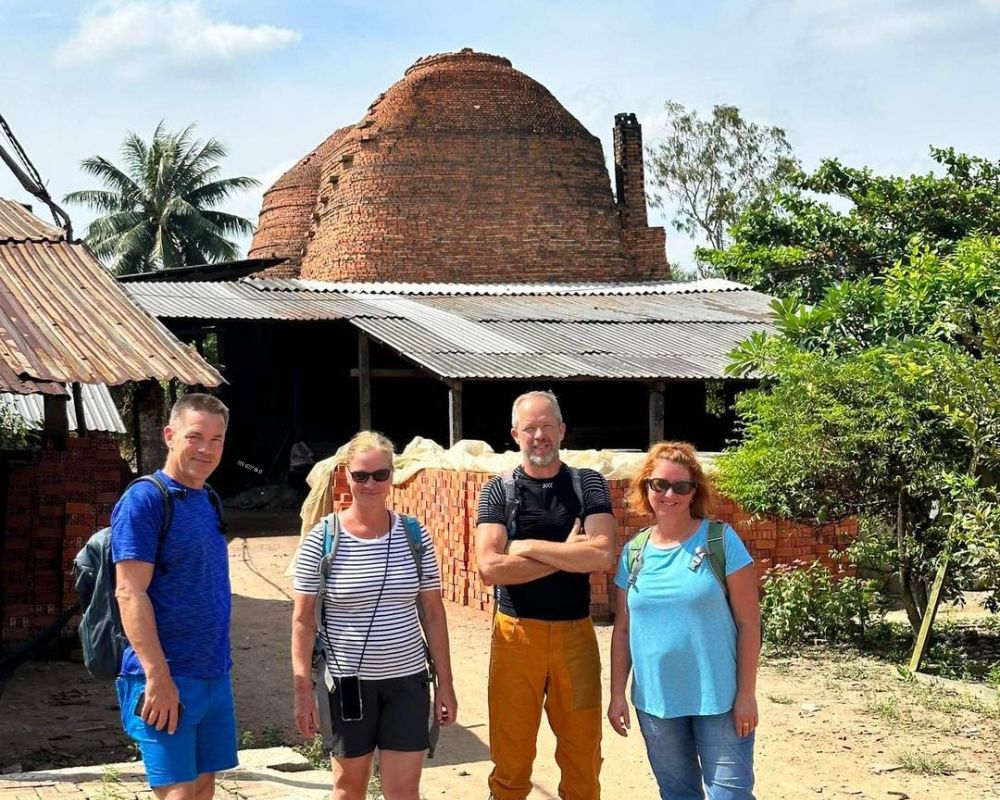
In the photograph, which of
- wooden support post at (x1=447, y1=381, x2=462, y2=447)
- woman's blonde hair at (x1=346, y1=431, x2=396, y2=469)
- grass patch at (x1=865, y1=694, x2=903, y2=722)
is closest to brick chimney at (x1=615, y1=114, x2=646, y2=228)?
wooden support post at (x1=447, y1=381, x2=462, y2=447)

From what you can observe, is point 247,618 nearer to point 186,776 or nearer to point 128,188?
point 186,776

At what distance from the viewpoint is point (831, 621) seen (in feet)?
27.7

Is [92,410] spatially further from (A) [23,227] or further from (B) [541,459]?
(B) [541,459]

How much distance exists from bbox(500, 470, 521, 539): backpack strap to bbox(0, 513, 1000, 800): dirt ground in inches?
74.0

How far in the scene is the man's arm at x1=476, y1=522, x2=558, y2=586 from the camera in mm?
3922

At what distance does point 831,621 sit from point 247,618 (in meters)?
4.84

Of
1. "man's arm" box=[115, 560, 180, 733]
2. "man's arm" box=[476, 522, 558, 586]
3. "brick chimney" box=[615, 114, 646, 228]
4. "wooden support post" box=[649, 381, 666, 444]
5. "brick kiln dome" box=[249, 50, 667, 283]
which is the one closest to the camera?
"man's arm" box=[115, 560, 180, 733]

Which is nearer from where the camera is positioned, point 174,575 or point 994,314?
point 174,575

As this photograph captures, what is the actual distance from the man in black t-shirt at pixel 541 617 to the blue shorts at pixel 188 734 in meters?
0.93

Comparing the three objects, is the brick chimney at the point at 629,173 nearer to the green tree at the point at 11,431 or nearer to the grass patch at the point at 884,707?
the green tree at the point at 11,431

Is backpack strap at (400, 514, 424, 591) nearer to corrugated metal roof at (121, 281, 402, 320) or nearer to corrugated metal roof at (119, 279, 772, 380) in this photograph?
Answer: corrugated metal roof at (119, 279, 772, 380)

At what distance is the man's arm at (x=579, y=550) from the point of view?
387 cm

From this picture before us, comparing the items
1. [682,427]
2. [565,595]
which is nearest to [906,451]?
[565,595]

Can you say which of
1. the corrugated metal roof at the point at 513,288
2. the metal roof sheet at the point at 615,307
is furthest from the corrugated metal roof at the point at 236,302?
the metal roof sheet at the point at 615,307
